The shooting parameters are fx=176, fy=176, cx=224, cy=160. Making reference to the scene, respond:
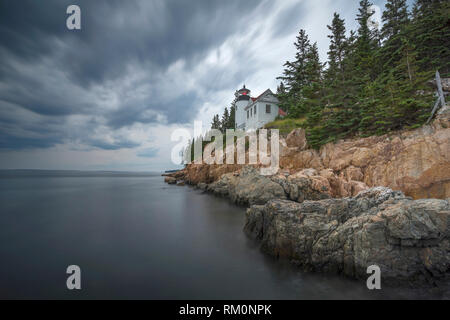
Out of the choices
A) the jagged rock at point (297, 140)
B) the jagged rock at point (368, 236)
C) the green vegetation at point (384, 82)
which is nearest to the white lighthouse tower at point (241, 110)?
the green vegetation at point (384, 82)

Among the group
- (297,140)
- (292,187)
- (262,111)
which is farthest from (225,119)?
(292,187)

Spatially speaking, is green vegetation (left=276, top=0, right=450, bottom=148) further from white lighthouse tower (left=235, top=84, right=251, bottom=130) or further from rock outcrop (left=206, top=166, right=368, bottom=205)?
white lighthouse tower (left=235, top=84, right=251, bottom=130)

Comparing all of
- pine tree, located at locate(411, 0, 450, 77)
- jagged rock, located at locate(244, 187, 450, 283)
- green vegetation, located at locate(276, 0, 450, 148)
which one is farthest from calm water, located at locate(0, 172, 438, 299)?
pine tree, located at locate(411, 0, 450, 77)

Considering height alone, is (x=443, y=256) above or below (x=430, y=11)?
below

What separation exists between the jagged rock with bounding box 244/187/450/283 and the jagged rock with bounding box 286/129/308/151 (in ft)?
37.5

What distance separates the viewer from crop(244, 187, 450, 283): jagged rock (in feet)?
15.7

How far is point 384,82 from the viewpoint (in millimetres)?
16719

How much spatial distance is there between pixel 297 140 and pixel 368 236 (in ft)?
48.4

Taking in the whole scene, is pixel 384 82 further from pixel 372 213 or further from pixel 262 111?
pixel 372 213

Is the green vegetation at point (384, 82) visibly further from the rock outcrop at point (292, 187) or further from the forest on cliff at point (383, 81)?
the rock outcrop at point (292, 187)
